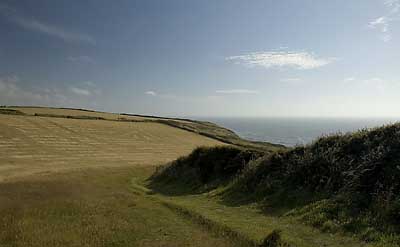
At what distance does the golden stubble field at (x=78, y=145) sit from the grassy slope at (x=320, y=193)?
2629 cm

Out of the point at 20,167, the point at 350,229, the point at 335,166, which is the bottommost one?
the point at 20,167

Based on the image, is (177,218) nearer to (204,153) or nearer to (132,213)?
(132,213)

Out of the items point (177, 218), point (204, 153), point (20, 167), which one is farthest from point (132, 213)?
point (20, 167)

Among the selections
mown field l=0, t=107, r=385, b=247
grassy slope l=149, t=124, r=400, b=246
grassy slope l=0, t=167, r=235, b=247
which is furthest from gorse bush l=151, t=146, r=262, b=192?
grassy slope l=0, t=167, r=235, b=247

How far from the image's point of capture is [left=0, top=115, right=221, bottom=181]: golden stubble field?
157 feet

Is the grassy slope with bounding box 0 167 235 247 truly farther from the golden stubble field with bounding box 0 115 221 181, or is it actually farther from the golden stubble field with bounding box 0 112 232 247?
the golden stubble field with bounding box 0 115 221 181

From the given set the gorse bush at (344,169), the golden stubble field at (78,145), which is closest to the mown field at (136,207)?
the golden stubble field at (78,145)

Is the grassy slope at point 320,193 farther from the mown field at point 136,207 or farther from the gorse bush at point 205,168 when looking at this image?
the gorse bush at point 205,168

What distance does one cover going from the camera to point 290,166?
70.3 feet

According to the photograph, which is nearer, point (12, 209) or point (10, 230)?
point (10, 230)

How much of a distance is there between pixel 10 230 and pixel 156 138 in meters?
68.7

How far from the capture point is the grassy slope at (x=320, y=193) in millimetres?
13078

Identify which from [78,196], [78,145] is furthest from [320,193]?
[78,145]

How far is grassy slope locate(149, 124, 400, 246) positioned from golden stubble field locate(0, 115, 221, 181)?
26290 millimetres
